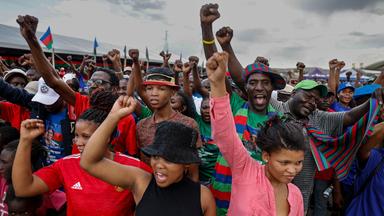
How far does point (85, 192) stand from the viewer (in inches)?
A: 68.8

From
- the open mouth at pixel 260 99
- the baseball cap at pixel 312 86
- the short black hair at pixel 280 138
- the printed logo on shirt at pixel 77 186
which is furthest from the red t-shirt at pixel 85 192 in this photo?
the baseball cap at pixel 312 86

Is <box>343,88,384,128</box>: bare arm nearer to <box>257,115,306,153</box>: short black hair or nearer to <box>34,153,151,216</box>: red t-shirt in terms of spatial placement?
<box>257,115,306,153</box>: short black hair

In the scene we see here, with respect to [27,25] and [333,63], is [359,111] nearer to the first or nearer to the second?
[333,63]

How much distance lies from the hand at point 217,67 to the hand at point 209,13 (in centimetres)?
85

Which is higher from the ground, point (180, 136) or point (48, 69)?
point (48, 69)

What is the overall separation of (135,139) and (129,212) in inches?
30.3

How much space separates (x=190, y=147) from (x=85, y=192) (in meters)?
0.73

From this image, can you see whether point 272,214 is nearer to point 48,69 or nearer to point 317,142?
point 317,142

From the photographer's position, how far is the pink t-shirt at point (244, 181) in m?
1.50

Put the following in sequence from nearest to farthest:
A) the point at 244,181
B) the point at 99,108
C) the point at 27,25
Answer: the point at 244,181, the point at 99,108, the point at 27,25

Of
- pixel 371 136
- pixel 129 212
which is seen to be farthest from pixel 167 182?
pixel 371 136

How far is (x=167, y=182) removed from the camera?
61.2 inches

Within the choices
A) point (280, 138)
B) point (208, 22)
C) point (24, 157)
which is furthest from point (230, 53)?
point (24, 157)

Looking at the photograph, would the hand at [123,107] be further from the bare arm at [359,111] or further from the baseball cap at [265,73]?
the bare arm at [359,111]
